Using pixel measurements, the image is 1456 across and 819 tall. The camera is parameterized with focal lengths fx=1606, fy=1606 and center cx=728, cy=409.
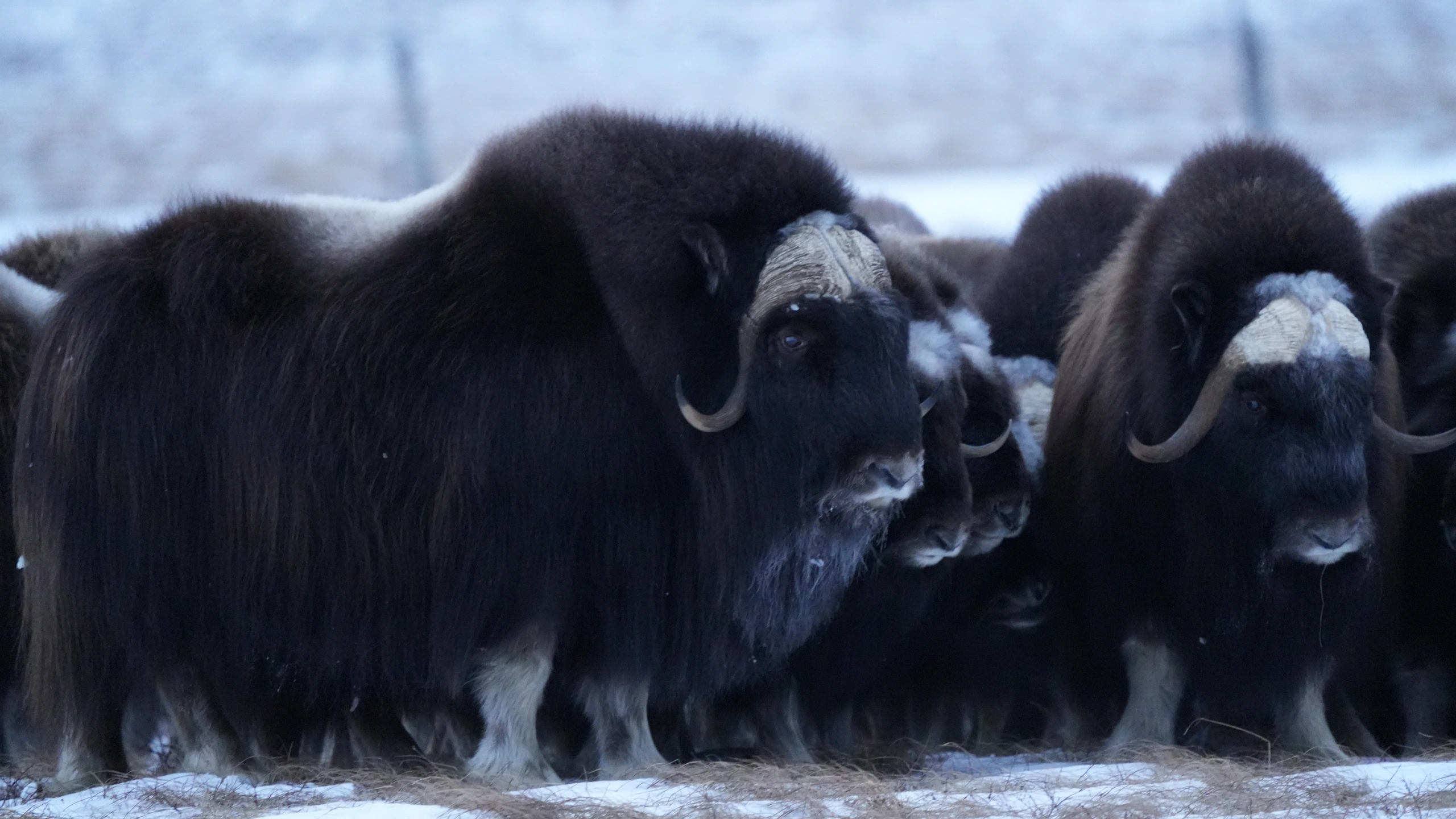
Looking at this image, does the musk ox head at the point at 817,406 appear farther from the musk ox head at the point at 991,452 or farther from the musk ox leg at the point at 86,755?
the musk ox leg at the point at 86,755

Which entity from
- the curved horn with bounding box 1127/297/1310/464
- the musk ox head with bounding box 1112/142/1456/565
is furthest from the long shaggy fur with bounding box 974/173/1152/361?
the curved horn with bounding box 1127/297/1310/464

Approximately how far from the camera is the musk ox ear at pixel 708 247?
168 inches

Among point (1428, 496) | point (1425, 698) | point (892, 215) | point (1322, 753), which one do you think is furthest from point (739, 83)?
point (1322, 753)

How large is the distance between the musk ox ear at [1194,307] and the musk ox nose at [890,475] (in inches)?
35.2

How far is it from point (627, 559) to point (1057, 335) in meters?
2.38

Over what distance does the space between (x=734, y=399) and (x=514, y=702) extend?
1.01 metres

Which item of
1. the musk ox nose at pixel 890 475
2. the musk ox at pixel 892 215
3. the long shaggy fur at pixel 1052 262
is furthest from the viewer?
the musk ox at pixel 892 215

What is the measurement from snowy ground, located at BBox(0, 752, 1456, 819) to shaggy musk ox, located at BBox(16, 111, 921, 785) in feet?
1.23

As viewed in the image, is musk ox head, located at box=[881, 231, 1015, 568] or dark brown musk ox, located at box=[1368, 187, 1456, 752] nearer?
musk ox head, located at box=[881, 231, 1015, 568]

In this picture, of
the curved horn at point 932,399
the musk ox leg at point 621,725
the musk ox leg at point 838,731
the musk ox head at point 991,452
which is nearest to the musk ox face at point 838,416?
the curved horn at point 932,399

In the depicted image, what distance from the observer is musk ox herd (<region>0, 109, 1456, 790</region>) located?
14.1 feet

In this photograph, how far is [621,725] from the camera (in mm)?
4484

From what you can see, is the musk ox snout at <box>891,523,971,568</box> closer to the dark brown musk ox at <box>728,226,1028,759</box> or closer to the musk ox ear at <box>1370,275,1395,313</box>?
the dark brown musk ox at <box>728,226,1028,759</box>

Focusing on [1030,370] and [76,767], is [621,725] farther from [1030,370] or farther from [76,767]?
[1030,370]
